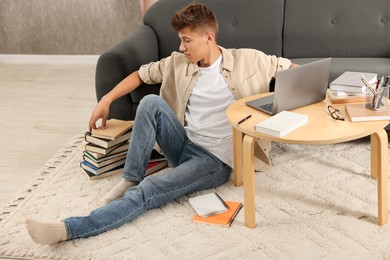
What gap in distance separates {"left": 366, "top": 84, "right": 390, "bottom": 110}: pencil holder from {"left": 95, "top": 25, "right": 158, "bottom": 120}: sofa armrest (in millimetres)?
1278

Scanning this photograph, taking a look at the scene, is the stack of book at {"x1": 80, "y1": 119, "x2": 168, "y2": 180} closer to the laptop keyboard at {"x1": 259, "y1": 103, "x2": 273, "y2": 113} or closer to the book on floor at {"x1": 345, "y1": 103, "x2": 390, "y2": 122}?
the laptop keyboard at {"x1": 259, "y1": 103, "x2": 273, "y2": 113}

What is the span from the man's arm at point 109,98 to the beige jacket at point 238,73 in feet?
0.52

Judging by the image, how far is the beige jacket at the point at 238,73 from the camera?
2482 millimetres

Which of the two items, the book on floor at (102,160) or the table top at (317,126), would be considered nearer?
the table top at (317,126)

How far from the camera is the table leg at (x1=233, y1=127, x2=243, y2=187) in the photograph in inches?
95.2

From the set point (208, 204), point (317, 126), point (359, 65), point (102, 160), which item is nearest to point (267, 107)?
point (317, 126)

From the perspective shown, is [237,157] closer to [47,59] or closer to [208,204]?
[208,204]

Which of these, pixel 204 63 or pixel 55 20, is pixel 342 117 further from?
pixel 55 20

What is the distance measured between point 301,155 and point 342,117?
2.33ft

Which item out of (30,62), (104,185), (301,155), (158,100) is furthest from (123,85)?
(30,62)

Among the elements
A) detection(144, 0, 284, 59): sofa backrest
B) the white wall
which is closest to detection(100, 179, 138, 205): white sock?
detection(144, 0, 284, 59): sofa backrest

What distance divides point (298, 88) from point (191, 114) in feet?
1.81

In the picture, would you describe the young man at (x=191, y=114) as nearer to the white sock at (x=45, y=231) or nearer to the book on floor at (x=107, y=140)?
the book on floor at (x=107, y=140)

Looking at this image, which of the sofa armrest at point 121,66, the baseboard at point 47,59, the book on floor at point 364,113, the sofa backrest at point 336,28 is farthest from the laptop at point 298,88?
the baseboard at point 47,59
